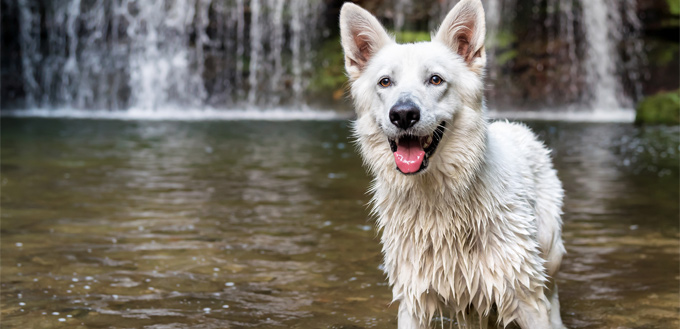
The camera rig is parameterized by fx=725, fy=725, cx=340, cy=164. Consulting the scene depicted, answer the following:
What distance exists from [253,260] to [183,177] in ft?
18.8

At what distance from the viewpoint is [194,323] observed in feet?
16.6

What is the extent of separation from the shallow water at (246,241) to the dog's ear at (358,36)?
1.82 metres

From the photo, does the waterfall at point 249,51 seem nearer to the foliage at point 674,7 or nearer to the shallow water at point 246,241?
the foliage at point 674,7

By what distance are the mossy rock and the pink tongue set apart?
765 inches

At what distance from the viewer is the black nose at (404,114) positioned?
12.6 ft

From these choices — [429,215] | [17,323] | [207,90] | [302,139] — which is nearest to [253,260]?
[17,323]

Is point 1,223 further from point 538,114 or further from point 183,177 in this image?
point 538,114

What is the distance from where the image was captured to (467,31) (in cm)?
435

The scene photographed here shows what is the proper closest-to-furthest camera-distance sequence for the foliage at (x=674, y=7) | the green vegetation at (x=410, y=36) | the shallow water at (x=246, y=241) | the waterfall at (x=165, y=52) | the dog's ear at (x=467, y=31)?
the dog's ear at (x=467, y=31) < the shallow water at (x=246, y=241) < the foliage at (x=674, y=7) < the green vegetation at (x=410, y=36) < the waterfall at (x=165, y=52)

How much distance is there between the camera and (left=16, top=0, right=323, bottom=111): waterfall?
29.5m

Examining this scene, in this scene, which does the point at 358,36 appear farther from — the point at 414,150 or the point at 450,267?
the point at 450,267

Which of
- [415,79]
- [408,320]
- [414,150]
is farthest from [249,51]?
[414,150]

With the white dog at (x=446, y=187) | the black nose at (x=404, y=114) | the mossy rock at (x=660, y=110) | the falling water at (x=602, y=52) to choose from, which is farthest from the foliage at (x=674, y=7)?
the black nose at (x=404, y=114)

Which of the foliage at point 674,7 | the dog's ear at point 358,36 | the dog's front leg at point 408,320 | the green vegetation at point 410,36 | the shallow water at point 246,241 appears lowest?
the shallow water at point 246,241
